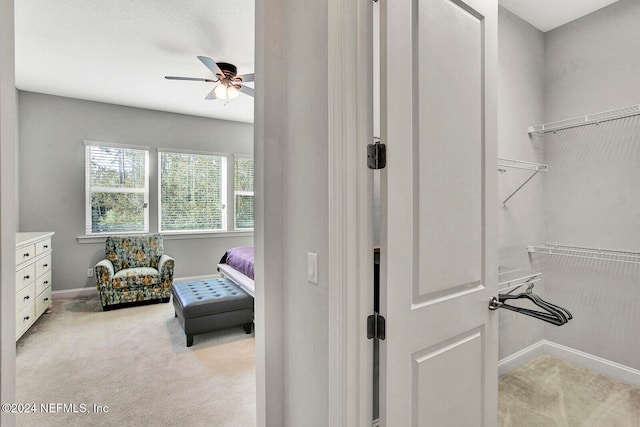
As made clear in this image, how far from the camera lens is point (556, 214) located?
265 cm

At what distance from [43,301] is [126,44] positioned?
9.97ft

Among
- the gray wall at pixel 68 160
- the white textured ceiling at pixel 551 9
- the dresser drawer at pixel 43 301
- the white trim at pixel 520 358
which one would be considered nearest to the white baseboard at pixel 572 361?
the white trim at pixel 520 358

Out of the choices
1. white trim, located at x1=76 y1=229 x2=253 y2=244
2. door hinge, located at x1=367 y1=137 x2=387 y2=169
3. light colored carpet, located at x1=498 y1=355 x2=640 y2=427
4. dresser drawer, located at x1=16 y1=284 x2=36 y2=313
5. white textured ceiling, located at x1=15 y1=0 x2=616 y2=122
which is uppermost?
white textured ceiling, located at x1=15 y1=0 x2=616 y2=122

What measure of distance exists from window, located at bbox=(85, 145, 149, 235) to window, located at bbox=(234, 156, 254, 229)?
147 cm

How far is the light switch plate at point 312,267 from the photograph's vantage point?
1190mm

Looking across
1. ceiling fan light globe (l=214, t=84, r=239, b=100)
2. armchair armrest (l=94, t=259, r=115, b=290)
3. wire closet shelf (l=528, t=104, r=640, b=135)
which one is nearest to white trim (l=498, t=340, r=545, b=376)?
wire closet shelf (l=528, t=104, r=640, b=135)

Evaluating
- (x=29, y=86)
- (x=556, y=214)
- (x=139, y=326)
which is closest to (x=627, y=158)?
(x=556, y=214)

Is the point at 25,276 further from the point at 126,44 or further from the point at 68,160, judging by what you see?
the point at 126,44

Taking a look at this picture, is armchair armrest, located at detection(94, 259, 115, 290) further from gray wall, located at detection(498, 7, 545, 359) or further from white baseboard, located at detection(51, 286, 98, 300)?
gray wall, located at detection(498, 7, 545, 359)

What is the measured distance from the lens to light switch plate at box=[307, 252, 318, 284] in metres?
1.19

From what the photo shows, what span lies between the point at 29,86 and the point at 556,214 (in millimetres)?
6111

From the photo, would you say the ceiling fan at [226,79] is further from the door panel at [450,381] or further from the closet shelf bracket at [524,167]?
the door panel at [450,381]

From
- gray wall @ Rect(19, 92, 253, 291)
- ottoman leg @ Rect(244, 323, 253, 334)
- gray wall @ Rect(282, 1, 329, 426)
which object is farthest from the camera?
gray wall @ Rect(19, 92, 253, 291)

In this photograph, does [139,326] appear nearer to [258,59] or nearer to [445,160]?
[258,59]
